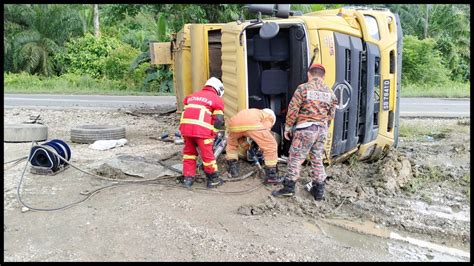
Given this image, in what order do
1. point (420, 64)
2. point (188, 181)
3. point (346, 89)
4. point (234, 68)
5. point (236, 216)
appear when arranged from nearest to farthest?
point (236, 216) < point (188, 181) < point (346, 89) < point (234, 68) < point (420, 64)

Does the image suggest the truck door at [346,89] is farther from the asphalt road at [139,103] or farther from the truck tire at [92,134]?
the asphalt road at [139,103]

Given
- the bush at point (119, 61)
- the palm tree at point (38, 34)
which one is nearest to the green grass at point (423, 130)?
the bush at point (119, 61)

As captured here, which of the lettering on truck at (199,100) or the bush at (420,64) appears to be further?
the bush at (420,64)

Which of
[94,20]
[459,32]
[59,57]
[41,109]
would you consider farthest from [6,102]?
[459,32]

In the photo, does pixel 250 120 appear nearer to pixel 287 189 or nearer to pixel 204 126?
pixel 204 126

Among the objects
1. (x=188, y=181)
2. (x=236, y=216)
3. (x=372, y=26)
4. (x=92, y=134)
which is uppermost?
(x=372, y=26)

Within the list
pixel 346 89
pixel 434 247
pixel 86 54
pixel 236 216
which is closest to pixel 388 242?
pixel 434 247

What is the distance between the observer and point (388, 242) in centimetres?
459

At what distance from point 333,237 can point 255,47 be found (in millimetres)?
2593

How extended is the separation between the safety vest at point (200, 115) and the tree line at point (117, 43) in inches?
521

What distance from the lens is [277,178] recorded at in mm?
5828

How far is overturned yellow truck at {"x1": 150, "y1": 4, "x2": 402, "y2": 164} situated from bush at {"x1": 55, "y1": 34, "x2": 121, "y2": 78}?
19015mm

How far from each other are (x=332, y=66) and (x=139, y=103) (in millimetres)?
10096

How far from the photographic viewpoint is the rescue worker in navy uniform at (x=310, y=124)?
537cm
